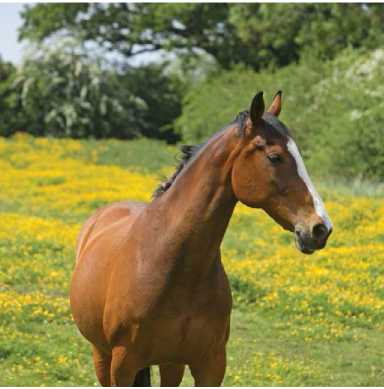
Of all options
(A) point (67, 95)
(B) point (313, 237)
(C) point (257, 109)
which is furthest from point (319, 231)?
(A) point (67, 95)

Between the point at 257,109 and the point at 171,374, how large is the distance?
1.91 metres

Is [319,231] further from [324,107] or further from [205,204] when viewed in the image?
[324,107]

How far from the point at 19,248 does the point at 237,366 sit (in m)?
6.19

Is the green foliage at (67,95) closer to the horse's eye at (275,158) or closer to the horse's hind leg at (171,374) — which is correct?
the horse's hind leg at (171,374)

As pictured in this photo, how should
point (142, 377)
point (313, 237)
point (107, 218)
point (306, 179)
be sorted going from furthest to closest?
1. point (107, 218)
2. point (142, 377)
3. point (306, 179)
4. point (313, 237)

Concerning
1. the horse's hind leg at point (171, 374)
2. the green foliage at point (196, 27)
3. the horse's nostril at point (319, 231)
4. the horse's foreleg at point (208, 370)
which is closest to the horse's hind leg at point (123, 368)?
the horse's foreleg at point (208, 370)

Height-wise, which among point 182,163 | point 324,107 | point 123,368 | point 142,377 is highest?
point 182,163

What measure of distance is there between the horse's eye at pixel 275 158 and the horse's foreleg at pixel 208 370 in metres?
1.15

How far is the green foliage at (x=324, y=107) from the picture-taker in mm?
23438

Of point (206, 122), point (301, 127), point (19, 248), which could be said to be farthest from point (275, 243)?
point (206, 122)

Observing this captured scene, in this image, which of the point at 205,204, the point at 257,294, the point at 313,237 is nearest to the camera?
the point at 313,237

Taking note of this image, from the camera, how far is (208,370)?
201 inches

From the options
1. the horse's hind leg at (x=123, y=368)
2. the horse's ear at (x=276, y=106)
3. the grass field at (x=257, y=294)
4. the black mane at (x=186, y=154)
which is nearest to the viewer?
the black mane at (x=186, y=154)

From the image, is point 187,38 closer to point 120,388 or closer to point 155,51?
point 155,51
